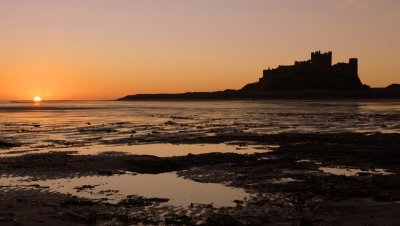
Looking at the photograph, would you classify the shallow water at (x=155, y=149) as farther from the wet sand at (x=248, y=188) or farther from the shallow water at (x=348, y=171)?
the shallow water at (x=348, y=171)

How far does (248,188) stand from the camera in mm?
13039

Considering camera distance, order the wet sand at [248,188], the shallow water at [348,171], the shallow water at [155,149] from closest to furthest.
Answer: the wet sand at [248,188] → the shallow water at [348,171] → the shallow water at [155,149]

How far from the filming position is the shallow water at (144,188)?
11914mm

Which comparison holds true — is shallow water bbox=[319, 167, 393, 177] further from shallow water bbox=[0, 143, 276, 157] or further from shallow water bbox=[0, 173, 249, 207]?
shallow water bbox=[0, 143, 276, 157]

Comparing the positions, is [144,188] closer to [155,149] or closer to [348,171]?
[348,171]

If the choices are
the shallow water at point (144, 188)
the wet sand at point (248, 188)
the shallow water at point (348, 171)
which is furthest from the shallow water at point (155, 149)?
the shallow water at point (144, 188)

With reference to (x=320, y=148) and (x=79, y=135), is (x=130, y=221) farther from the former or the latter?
(x=79, y=135)

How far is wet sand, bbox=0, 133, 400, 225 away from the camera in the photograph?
9891 millimetres

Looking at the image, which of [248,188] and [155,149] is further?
[155,149]

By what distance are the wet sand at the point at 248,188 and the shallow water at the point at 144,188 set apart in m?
0.36

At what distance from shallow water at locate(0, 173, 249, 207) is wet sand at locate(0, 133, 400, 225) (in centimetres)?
36

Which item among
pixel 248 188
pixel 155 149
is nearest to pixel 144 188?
pixel 248 188

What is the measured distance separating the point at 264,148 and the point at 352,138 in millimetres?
6652

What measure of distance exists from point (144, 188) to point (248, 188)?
305 centimetres
